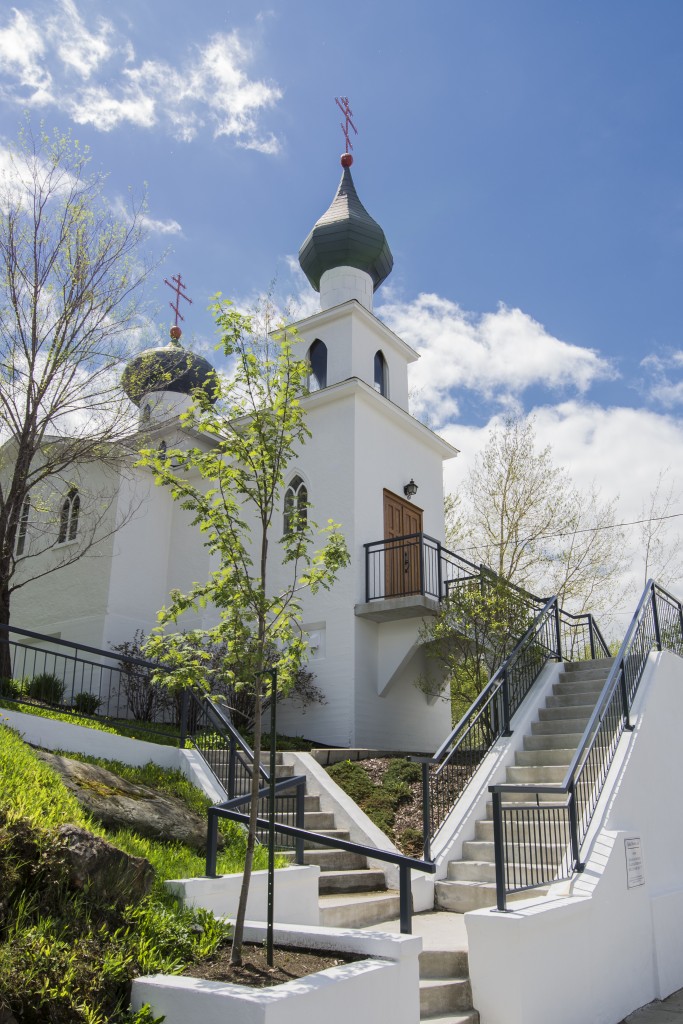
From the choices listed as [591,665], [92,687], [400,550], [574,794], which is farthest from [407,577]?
[574,794]

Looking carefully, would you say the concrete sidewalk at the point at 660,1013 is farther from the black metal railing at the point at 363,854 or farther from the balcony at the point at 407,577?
the balcony at the point at 407,577

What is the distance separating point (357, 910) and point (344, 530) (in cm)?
835

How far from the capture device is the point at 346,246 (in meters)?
18.1

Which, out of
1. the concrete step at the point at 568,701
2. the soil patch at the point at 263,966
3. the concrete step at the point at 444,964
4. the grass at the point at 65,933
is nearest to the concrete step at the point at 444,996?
the concrete step at the point at 444,964

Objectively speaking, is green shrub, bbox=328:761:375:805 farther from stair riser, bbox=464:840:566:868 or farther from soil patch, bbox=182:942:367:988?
soil patch, bbox=182:942:367:988

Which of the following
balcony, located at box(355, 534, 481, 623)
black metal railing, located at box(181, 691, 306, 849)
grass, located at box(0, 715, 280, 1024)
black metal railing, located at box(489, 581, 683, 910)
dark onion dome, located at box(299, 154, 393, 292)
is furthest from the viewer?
dark onion dome, located at box(299, 154, 393, 292)

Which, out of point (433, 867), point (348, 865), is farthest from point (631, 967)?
point (433, 867)

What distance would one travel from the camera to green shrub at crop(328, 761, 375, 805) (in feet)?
33.2

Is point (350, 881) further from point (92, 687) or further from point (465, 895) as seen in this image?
point (92, 687)

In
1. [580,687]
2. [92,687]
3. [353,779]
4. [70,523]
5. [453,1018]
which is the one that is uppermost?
[70,523]

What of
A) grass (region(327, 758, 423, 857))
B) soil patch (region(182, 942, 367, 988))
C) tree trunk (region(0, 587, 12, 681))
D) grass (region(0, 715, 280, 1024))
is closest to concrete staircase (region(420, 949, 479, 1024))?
soil patch (region(182, 942, 367, 988))

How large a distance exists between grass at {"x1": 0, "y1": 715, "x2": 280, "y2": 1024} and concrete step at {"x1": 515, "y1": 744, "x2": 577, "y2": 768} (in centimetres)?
538

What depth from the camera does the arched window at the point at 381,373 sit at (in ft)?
57.3

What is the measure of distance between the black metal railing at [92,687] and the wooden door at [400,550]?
4296mm
